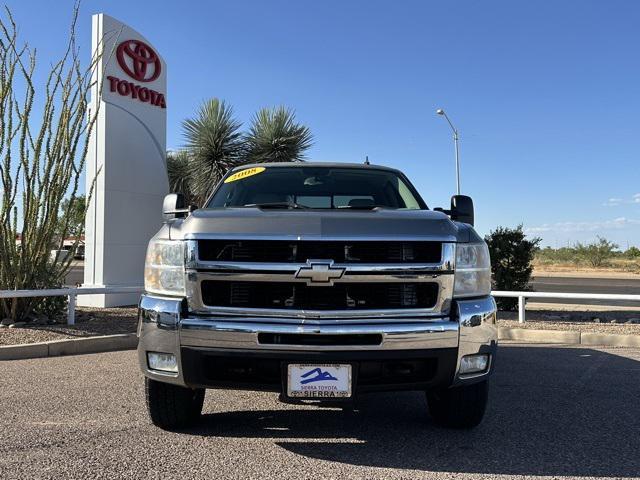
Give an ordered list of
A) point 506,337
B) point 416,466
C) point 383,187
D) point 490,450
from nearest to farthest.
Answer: point 416,466 < point 490,450 < point 383,187 < point 506,337

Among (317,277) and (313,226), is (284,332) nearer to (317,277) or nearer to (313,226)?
(317,277)

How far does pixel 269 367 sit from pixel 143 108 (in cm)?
990

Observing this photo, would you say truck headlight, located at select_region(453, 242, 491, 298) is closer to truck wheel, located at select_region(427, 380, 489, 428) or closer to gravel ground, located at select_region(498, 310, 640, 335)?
truck wheel, located at select_region(427, 380, 489, 428)

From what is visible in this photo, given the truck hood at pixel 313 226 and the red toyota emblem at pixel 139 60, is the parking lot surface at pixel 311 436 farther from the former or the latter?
the red toyota emblem at pixel 139 60

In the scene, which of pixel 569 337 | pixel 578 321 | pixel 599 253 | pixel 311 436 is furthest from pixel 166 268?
pixel 599 253

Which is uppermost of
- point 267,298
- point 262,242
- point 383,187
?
point 383,187

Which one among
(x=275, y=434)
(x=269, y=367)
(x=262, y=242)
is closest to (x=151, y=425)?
(x=275, y=434)

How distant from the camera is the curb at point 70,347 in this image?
6.78 meters

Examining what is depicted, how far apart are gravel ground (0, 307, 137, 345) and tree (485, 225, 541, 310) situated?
7251 mm

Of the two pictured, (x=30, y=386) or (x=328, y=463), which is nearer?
(x=328, y=463)

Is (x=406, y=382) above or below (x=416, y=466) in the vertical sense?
above

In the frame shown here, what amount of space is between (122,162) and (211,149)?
6.32 m

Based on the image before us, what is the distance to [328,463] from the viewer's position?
325cm

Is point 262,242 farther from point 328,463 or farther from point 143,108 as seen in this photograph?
point 143,108
